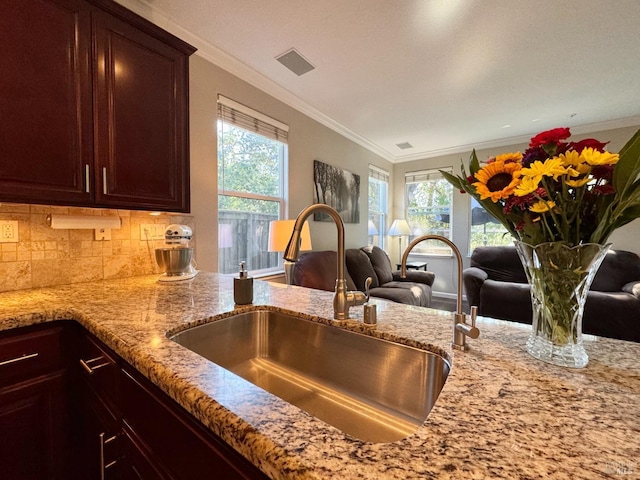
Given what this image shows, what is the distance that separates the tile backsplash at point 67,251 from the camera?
1323 millimetres

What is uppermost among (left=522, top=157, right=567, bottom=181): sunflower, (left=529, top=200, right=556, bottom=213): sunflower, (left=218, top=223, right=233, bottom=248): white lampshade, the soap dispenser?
(left=522, top=157, right=567, bottom=181): sunflower

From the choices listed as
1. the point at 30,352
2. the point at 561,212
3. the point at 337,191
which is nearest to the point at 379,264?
the point at 337,191

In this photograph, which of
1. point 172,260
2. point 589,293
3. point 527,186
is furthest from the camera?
point 589,293

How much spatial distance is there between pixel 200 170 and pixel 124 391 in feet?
5.47

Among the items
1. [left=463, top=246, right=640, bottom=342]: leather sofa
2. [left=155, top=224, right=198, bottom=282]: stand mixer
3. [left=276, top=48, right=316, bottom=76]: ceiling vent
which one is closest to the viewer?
[left=155, top=224, right=198, bottom=282]: stand mixer

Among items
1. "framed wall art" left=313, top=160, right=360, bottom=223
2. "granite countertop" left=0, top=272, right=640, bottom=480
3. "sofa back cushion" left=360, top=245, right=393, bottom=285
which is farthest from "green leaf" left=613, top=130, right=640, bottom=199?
"sofa back cushion" left=360, top=245, right=393, bottom=285

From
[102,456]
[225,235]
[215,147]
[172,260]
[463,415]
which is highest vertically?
[215,147]

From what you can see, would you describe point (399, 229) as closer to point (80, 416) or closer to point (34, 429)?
point (80, 416)

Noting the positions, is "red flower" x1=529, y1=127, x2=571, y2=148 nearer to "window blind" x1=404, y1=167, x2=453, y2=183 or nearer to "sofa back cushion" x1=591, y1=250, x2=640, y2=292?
"sofa back cushion" x1=591, y1=250, x2=640, y2=292

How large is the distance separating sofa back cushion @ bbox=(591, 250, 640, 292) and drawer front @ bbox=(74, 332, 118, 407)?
15.0 ft

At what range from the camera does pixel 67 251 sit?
1.48 metres

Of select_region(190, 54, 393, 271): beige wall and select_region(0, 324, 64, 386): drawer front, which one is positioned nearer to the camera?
select_region(0, 324, 64, 386): drawer front

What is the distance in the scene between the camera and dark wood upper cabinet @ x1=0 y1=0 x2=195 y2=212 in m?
1.07

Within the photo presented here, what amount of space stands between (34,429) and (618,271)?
5020mm
